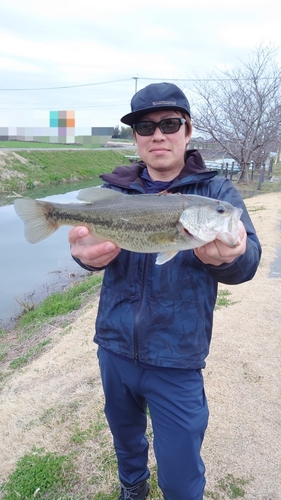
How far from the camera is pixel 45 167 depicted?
31.0 meters

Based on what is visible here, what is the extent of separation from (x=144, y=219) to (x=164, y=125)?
65 cm

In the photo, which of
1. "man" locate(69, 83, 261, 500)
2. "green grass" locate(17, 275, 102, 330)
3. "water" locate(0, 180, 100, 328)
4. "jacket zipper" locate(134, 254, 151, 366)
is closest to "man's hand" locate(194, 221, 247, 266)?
"man" locate(69, 83, 261, 500)

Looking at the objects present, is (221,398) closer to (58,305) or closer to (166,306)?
(166,306)

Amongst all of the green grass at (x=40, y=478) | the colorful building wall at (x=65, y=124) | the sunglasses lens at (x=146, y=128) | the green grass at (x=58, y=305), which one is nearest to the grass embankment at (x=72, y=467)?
the green grass at (x=40, y=478)

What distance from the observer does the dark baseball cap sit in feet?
8.07

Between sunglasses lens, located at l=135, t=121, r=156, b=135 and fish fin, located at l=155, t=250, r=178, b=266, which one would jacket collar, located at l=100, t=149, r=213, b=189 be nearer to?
sunglasses lens, located at l=135, t=121, r=156, b=135

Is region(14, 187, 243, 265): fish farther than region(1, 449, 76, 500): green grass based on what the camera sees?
No

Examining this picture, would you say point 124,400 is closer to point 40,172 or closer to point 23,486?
point 23,486

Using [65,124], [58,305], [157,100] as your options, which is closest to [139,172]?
[157,100]

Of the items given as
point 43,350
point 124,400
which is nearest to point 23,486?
point 124,400

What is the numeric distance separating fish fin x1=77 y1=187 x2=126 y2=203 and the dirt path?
2331 millimetres

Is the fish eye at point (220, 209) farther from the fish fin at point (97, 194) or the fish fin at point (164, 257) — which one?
the fish fin at point (97, 194)

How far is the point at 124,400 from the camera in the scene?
2.59m

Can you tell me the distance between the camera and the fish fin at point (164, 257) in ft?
7.18
